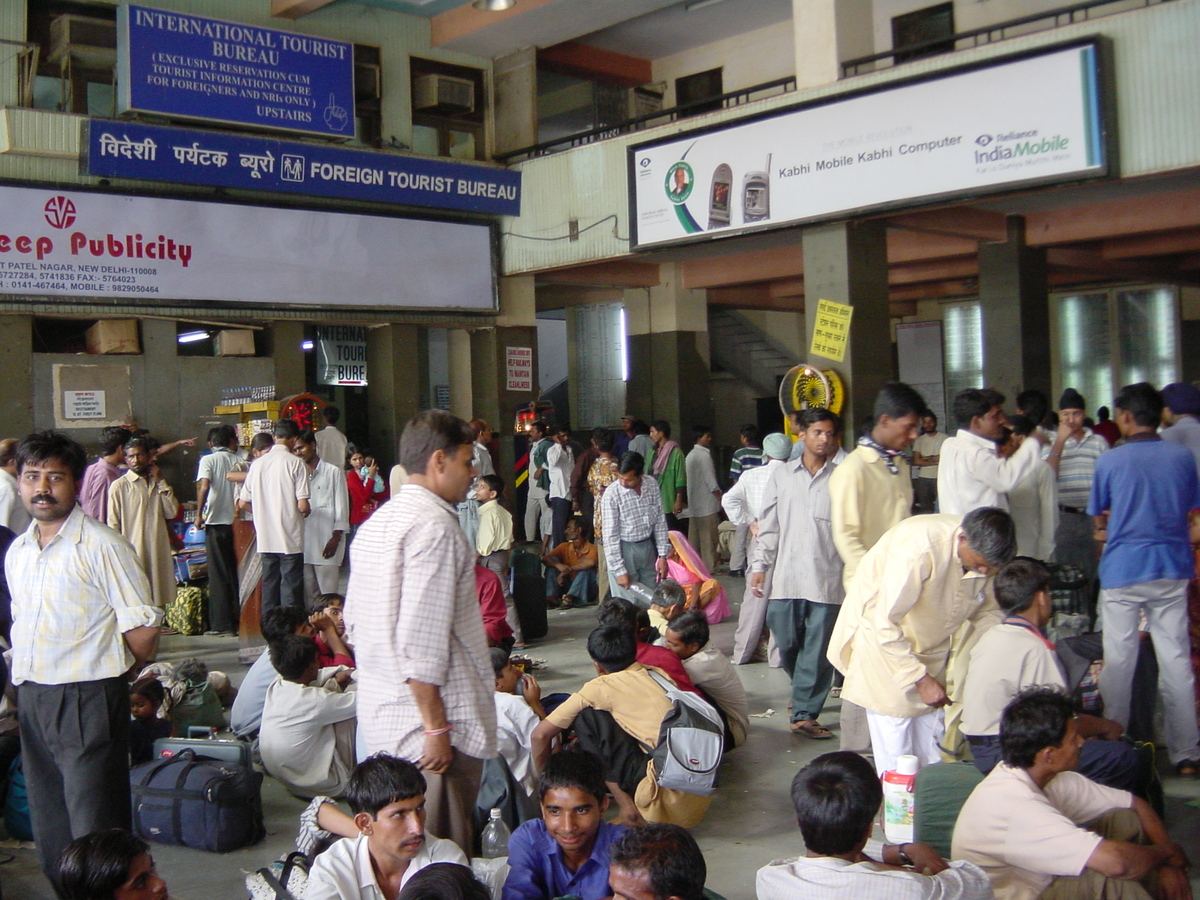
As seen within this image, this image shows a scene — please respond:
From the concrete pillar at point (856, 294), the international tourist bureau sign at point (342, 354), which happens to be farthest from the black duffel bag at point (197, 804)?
the international tourist bureau sign at point (342, 354)

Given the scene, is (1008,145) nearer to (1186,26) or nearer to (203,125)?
(1186,26)

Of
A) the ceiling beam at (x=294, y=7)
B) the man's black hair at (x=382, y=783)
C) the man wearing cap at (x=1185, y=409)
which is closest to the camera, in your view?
the man's black hair at (x=382, y=783)

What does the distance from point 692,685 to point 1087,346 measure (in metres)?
13.4

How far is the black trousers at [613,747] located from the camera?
15.2 ft

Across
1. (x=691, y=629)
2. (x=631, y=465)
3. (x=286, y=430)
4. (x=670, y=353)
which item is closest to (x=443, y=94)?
(x=670, y=353)

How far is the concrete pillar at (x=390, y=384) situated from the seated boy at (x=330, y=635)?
7.70m

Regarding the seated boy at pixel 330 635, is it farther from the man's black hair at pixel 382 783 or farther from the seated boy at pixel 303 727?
the man's black hair at pixel 382 783

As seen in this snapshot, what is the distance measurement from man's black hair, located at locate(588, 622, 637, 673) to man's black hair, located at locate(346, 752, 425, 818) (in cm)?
151

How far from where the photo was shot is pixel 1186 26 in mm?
8398

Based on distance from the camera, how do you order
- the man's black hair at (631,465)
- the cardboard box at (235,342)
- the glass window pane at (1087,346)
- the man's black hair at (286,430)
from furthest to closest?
the glass window pane at (1087,346) → the cardboard box at (235,342) → the man's black hair at (286,430) → the man's black hair at (631,465)

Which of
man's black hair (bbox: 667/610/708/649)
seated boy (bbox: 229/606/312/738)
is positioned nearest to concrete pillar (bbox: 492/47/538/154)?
seated boy (bbox: 229/606/312/738)

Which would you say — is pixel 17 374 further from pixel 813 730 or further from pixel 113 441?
pixel 813 730

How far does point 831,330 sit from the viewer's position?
33.9ft

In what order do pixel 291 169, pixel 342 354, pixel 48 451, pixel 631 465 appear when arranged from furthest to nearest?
1. pixel 342 354
2. pixel 291 169
3. pixel 631 465
4. pixel 48 451
